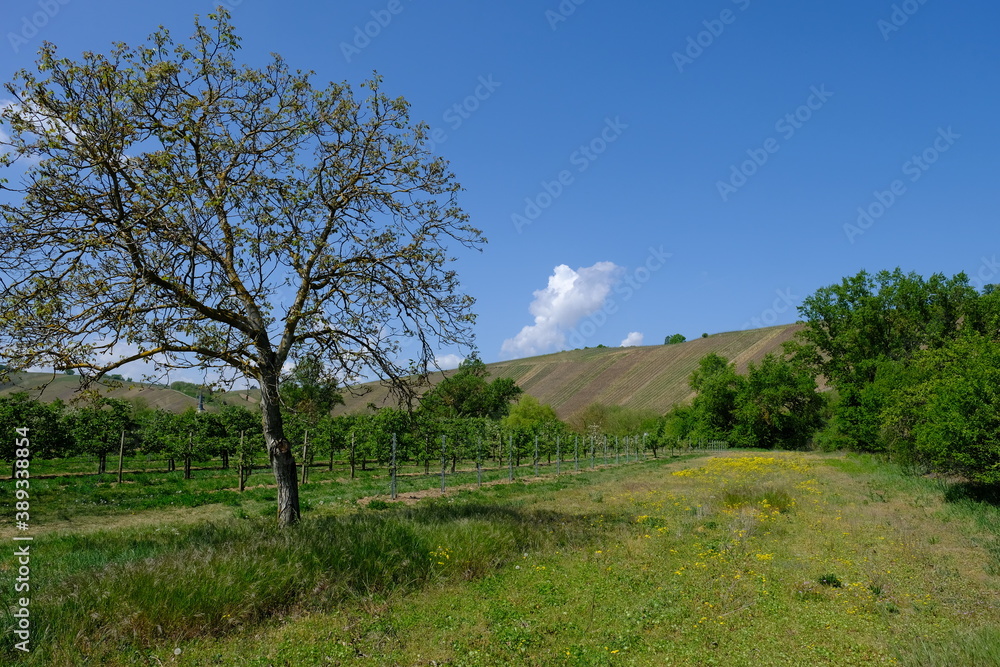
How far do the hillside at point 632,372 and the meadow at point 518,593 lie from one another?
76.7m

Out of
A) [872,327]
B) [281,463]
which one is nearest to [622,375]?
[872,327]

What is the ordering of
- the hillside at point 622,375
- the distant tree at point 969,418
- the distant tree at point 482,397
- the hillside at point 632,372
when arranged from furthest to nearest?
the hillside at point 632,372 < the hillside at point 622,375 < the distant tree at point 482,397 < the distant tree at point 969,418

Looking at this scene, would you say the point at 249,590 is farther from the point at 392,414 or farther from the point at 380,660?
the point at 392,414

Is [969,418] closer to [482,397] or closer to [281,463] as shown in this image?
[281,463]

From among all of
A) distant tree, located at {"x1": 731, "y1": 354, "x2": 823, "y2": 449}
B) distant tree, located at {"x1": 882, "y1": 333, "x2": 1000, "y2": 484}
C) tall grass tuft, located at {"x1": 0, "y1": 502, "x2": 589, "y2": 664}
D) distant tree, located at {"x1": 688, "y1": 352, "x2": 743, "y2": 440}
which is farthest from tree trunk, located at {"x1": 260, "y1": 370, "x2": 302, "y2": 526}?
distant tree, located at {"x1": 688, "y1": 352, "x2": 743, "y2": 440}

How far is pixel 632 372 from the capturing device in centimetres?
10831

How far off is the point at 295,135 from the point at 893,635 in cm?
1193

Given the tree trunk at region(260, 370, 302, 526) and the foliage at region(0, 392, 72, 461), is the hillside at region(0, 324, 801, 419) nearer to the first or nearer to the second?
the foliage at region(0, 392, 72, 461)

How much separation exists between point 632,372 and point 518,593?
104 metres

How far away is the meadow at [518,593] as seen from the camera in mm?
5594

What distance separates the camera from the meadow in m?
5.59

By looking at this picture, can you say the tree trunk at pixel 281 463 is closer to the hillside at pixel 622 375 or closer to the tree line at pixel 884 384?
the tree line at pixel 884 384

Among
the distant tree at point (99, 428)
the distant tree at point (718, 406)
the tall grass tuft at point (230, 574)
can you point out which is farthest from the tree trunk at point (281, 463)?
the distant tree at point (718, 406)

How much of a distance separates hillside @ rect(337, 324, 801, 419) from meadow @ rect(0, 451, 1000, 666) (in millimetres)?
76681
